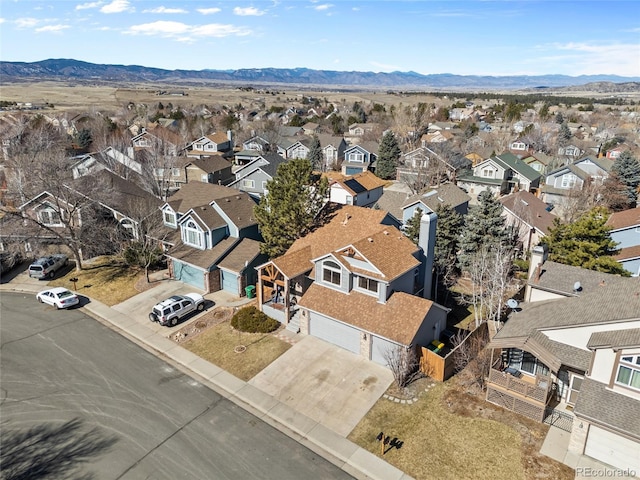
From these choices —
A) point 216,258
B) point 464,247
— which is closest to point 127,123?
point 216,258

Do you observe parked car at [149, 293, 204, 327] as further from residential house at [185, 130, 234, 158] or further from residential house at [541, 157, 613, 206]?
residential house at [185, 130, 234, 158]

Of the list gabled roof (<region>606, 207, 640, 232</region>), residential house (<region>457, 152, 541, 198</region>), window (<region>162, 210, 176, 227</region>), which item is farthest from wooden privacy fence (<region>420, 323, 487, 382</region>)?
residential house (<region>457, 152, 541, 198</region>)

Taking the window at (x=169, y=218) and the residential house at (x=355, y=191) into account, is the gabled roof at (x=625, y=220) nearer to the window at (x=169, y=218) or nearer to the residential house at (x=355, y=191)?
the residential house at (x=355, y=191)

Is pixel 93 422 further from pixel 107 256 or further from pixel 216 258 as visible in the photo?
pixel 107 256

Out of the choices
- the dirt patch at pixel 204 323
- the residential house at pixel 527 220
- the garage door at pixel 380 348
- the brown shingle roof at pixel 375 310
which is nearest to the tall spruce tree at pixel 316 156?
the residential house at pixel 527 220

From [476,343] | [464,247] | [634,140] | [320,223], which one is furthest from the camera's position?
[634,140]

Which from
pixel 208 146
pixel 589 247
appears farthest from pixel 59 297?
pixel 208 146
